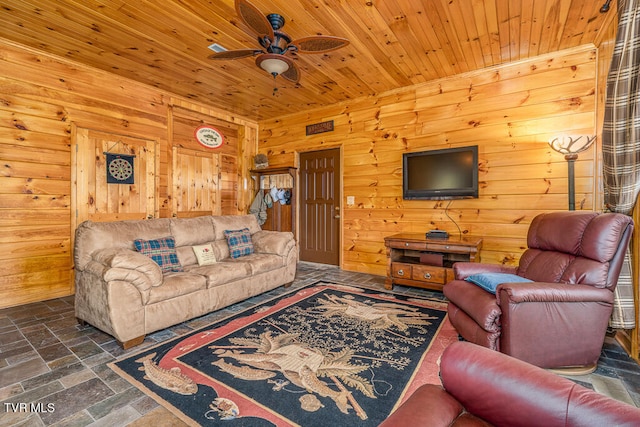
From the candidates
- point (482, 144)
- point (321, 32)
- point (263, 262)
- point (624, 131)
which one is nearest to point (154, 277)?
point (263, 262)

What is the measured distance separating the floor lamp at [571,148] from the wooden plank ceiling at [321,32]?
1051 mm

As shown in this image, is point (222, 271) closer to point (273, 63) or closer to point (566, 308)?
point (273, 63)

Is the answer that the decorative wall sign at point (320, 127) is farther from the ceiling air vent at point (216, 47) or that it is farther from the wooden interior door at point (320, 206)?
the ceiling air vent at point (216, 47)

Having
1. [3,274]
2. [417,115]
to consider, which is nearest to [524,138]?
[417,115]

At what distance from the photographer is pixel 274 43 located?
2.76m

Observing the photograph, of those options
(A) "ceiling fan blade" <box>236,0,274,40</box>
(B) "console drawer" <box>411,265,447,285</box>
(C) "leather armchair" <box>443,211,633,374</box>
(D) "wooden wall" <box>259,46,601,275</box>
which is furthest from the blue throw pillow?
(A) "ceiling fan blade" <box>236,0,274,40</box>

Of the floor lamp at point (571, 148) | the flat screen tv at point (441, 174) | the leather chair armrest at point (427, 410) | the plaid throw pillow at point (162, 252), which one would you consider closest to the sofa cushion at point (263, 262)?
the plaid throw pillow at point (162, 252)

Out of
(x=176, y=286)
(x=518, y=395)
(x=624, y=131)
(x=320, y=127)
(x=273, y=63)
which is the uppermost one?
(x=320, y=127)

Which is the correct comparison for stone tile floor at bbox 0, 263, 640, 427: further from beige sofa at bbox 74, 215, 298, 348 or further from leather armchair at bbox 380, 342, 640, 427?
leather armchair at bbox 380, 342, 640, 427

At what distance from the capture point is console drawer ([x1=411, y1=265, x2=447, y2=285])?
3568mm

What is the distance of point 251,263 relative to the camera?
11.2 ft

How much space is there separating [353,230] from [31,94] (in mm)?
4405

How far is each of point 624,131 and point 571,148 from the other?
1.00 metres

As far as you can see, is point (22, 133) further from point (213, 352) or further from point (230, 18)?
point (213, 352)
